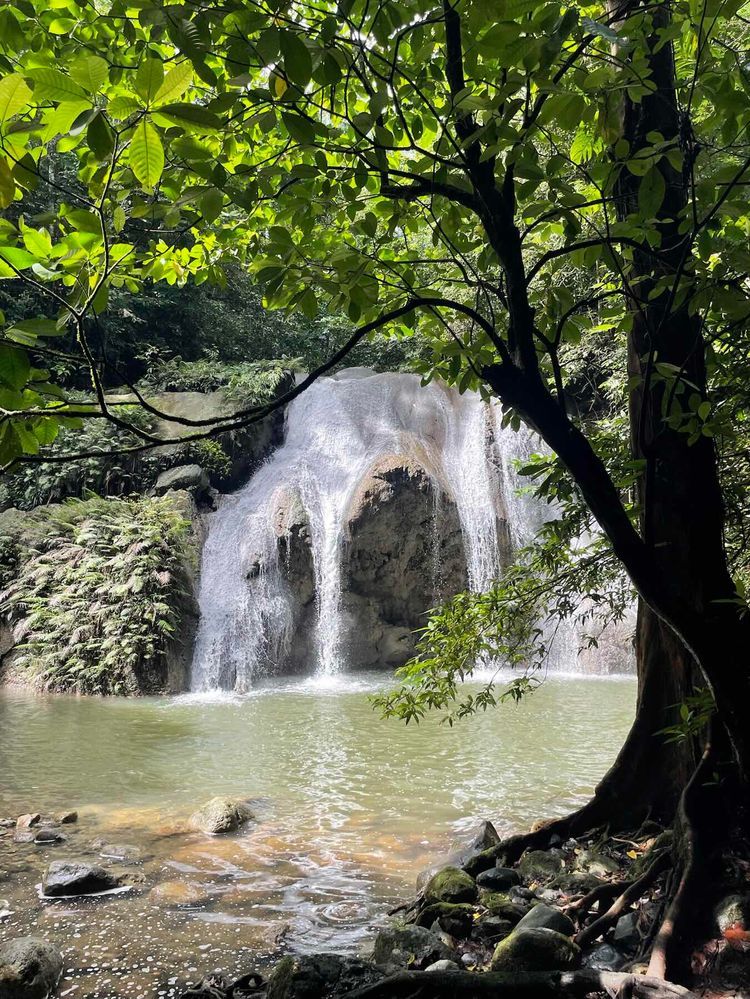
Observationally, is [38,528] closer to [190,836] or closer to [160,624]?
[160,624]

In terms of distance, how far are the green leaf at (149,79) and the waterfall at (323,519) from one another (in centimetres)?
1255

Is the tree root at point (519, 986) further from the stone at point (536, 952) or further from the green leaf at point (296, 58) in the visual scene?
the green leaf at point (296, 58)

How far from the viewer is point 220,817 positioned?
18.9ft

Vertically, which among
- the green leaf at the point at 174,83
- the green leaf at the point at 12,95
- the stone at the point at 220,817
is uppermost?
the green leaf at the point at 174,83

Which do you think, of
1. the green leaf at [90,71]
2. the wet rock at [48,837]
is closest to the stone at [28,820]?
the wet rock at [48,837]

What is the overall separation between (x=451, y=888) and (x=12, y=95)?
3.86 metres

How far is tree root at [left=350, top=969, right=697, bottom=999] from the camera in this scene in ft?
7.66

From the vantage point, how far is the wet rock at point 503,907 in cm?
338

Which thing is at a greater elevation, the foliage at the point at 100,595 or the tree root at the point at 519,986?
the foliage at the point at 100,595

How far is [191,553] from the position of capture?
1491 cm

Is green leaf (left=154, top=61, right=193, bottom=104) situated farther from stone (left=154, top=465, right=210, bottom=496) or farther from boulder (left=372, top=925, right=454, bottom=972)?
stone (left=154, top=465, right=210, bottom=496)

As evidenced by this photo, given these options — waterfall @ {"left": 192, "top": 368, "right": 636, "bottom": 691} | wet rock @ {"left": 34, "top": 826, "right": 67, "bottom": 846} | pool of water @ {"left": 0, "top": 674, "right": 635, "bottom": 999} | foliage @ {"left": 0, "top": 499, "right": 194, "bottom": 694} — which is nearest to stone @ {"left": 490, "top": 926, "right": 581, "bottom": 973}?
pool of water @ {"left": 0, "top": 674, "right": 635, "bottom": 999}

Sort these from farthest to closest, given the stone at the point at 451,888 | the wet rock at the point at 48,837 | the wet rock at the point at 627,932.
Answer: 1. the wet rock at the point at 48,837
2. the stone at the point at 451,888
3. the wet rock at the point at 627,932

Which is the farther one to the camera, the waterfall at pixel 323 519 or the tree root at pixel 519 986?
the waterfall at pixel 323 519
